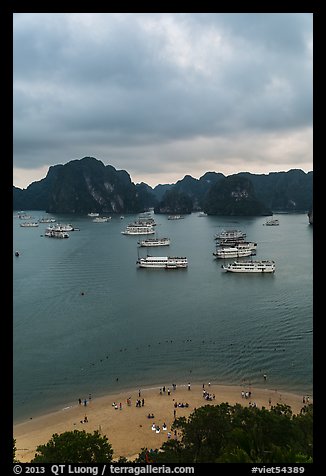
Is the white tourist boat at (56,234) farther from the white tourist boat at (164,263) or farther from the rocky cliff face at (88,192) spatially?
the rocky cliff face at (88,192)

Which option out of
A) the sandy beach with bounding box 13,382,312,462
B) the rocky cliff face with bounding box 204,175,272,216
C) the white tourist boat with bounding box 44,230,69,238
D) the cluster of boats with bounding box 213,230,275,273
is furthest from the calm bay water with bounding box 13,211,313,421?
the rocky cliff face with bounding box 204,175,272,216

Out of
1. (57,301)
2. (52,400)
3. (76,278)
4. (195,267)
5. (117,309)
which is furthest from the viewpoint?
(195,267)

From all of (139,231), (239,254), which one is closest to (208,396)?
(239,254)

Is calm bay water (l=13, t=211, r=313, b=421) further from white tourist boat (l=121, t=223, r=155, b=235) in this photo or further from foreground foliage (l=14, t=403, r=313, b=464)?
white tourist boat (l=121, t=223, r=155, b=235)
